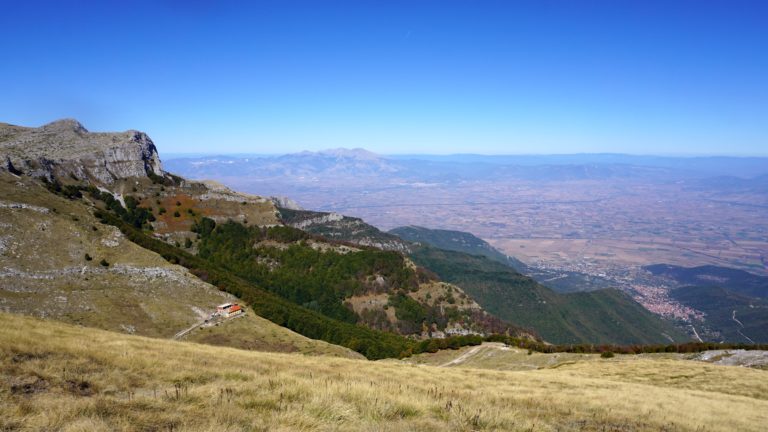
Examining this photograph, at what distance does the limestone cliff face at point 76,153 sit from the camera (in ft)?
314

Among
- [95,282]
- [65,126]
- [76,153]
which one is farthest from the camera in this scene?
[65,126]

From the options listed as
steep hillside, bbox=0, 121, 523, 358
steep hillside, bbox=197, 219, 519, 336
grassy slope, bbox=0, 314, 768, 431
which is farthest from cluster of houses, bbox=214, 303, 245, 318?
steep hillside, bbox=197, 219, 519, 336

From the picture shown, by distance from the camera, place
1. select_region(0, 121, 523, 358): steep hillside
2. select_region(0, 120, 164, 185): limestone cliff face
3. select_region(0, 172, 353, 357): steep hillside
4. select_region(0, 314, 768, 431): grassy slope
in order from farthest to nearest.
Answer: select_region(0, 121, 523, 358): steep hillside
select_region(0, 120, 164, 185): limestone cliff face
select_region(0, 172, 353, 357): steep hillside
select_region(0, 314, 768, 431): grassy slope

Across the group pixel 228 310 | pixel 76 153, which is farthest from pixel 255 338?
pixel 76 153

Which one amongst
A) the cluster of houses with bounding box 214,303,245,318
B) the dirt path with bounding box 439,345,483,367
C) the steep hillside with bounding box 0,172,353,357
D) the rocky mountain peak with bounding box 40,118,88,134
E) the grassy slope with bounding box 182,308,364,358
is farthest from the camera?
the rocky mountain peak with bounding box 40,118,88,134

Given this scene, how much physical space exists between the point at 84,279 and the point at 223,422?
182 feet

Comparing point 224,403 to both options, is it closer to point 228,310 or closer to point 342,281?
point 228,310

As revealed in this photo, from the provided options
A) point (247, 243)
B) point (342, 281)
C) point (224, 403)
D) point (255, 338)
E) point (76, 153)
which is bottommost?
point (342, 281)

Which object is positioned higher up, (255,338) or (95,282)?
(95,282)

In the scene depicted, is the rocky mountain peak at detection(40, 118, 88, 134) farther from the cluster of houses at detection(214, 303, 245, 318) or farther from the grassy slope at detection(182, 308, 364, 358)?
the grassy slope at detection(182, 308, 364, 358)

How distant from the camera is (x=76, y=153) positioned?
11381cm

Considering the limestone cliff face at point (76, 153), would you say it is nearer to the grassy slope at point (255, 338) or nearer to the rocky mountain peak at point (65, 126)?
the rocky mountain peak at point (65, 126)

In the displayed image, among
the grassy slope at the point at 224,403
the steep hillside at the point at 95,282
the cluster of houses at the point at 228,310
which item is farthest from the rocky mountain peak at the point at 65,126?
the grassy slope at the point at 224,403

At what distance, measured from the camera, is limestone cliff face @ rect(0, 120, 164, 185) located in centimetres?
9581
